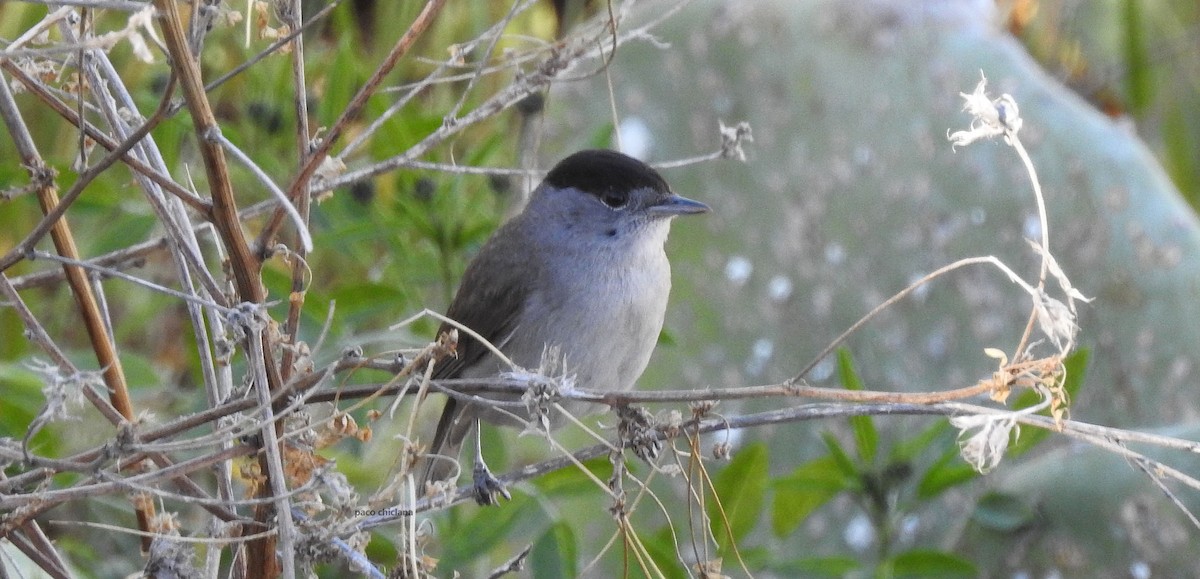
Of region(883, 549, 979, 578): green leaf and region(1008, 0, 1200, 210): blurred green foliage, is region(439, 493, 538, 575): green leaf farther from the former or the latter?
region(1008, 0, 1200, 210): blurred green foliage

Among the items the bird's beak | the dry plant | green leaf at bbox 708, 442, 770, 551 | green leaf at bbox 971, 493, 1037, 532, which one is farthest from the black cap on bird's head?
the dry plant


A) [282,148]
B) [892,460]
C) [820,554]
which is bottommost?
[820,554]

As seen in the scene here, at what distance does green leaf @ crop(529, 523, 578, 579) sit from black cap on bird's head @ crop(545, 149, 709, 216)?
73 centimetres

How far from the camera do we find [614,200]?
2.82 m

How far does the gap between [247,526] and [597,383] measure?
1013 mm

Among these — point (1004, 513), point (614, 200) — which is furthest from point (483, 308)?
point (1004, 513)

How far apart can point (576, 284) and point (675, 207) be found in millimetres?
278

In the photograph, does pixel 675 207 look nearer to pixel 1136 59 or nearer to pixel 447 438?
pixel 447 438

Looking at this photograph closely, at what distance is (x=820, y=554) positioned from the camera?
10.5 feet

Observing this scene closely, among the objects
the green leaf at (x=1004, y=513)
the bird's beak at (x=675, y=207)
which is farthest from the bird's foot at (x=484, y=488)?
the green leaf at (x=1004, y=513)

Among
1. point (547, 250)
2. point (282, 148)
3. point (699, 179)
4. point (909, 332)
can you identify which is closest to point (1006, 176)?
point (909, 332)

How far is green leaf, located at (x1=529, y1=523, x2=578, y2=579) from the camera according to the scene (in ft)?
7.79

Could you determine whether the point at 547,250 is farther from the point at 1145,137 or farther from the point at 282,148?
the point at 1145,137

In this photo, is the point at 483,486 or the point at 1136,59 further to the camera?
the point at 1136,59
